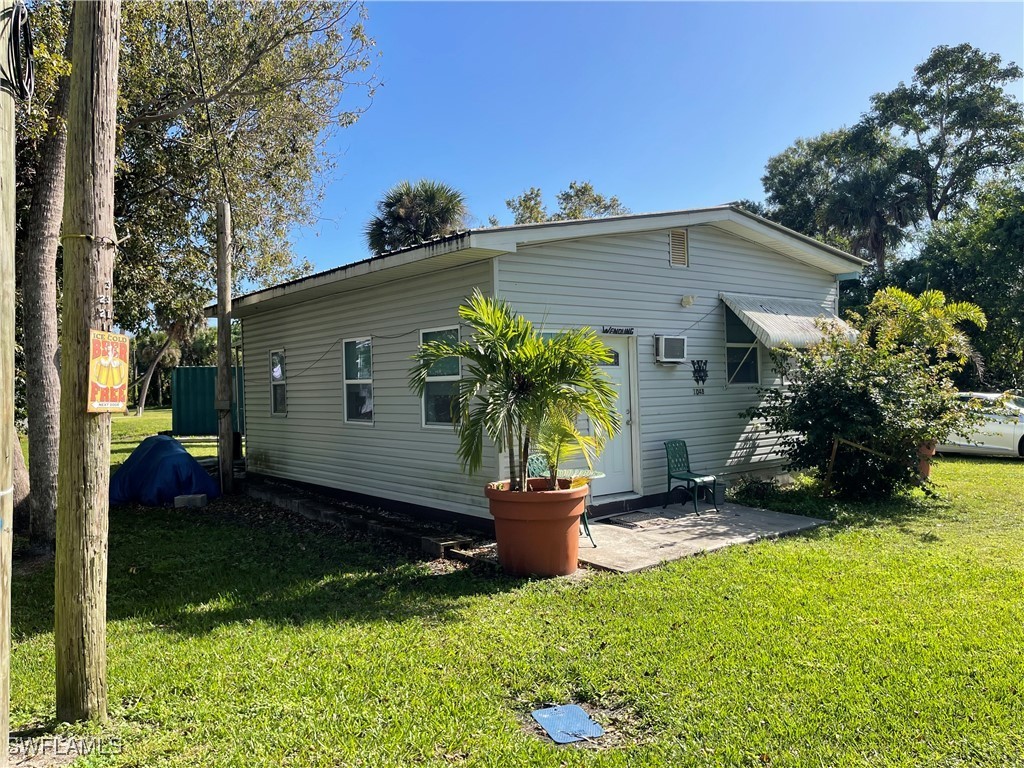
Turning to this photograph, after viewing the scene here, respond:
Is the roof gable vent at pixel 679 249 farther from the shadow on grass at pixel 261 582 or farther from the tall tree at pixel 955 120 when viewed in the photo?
the tall tree at pixel 955 120

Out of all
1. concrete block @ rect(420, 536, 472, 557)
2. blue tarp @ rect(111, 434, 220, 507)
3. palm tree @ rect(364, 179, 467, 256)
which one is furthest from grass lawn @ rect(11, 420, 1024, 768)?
palm tree @ rect(364, 179, 467, 256)

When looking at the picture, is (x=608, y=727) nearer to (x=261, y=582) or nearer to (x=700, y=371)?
(x=261, y=582)

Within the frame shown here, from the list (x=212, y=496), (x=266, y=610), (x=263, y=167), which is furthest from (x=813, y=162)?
(x=266, y=610)

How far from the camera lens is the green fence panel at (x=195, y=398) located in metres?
18.5

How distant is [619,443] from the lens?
816cm

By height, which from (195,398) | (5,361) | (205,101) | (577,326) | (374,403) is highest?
(205,101)

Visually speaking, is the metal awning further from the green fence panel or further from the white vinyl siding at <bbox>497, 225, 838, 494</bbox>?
the green fence panel

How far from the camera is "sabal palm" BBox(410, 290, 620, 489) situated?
5.53 meters

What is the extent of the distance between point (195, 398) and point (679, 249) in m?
15.3

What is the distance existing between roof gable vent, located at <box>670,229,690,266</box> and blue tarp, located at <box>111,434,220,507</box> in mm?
7893

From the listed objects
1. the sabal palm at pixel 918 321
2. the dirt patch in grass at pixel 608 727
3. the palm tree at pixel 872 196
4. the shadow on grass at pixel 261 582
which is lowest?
the dirt patch in grass at pixel 608 727
